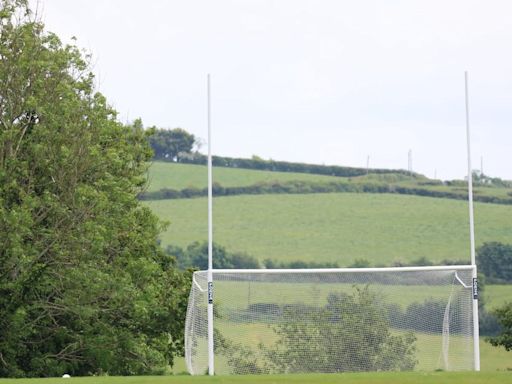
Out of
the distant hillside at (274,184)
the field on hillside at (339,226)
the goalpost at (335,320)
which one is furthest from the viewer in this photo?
the distant hillside at (274,184)

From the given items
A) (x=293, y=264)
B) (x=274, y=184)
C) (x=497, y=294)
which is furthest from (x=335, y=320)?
(x=274, y=184)

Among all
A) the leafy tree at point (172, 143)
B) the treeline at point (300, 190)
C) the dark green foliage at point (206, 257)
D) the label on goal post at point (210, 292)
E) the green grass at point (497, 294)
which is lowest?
the green grass at point (497, 294)

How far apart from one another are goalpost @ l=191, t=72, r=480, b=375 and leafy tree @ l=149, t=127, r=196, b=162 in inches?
3073

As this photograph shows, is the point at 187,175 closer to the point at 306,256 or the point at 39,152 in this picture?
the point at 306,256

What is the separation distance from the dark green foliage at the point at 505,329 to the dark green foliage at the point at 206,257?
4203 cm

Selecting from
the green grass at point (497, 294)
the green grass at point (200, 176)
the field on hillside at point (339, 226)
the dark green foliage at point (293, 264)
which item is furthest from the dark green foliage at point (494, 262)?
the green grass at point (200, 176)

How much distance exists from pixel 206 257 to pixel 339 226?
14.6 m

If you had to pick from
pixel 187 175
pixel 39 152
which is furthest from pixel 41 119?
pixel 187 175

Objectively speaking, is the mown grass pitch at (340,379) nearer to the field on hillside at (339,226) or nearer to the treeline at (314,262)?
the treeline at (314,262)

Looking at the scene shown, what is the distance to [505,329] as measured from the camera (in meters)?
34.8

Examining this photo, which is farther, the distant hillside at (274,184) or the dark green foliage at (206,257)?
the distant hillside at (274,184)

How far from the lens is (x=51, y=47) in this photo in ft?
113

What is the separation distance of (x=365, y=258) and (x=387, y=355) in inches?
2159

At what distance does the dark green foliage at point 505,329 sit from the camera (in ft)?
111
